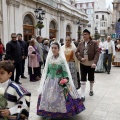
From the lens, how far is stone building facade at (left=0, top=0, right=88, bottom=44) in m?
15.2

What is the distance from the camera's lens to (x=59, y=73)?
379 centimetres

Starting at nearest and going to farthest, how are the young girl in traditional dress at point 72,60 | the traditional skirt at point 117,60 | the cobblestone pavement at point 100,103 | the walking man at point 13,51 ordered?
the cobblestone pavement at point 100,103 < the young girl in traditional dress at point 72,60 < the walking man at point 13,51 < the traditional skirt at point 117,60

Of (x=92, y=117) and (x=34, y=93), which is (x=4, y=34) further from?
(x=92, y=117)

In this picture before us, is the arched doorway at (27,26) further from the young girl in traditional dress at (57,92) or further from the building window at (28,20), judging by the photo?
the young girl in traditional dress at (57,92)

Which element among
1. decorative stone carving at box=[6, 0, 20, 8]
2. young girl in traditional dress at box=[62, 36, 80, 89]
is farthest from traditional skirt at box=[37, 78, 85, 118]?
decorative stone carving at box=[6, 0, 20, 8]

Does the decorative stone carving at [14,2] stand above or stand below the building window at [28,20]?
above

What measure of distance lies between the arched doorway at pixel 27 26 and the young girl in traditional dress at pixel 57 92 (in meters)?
14.6

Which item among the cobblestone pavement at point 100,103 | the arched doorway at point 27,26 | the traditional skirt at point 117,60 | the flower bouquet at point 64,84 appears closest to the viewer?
the flower bouquet at point 64,84

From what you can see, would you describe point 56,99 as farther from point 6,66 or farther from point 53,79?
point 6,66

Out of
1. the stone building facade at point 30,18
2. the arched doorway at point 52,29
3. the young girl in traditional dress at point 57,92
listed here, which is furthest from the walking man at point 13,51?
the arched doorway at point 52,29

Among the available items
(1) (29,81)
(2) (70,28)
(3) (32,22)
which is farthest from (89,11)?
(1) (29,81)

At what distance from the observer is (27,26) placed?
1833 centimetres

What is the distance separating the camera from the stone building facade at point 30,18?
15.2m

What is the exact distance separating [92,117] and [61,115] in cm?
72
